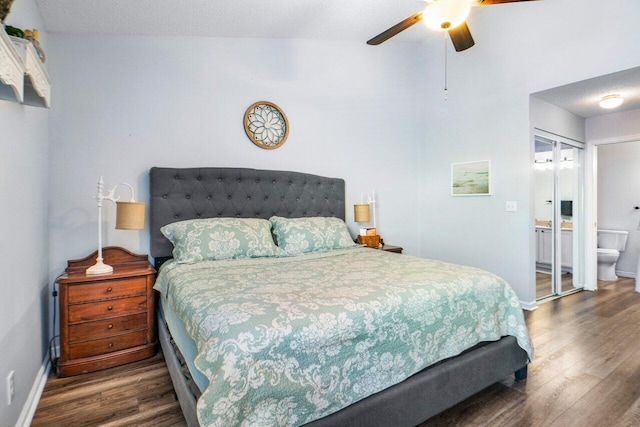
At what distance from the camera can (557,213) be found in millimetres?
3949

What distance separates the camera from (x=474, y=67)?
3910mm

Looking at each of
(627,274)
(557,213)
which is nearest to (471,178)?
(557,213)

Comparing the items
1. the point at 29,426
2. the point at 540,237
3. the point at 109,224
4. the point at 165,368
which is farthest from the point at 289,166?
the point at 540,237

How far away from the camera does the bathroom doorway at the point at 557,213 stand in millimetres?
3877

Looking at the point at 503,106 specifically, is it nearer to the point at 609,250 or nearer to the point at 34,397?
the point at 609,250

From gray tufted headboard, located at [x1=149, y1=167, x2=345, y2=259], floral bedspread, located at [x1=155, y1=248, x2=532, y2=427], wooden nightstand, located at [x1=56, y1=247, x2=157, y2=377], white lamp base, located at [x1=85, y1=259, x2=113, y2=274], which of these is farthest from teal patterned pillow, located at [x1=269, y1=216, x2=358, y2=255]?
white lamp base, located at [x1=85, y1=259, x2=113, y2=274]

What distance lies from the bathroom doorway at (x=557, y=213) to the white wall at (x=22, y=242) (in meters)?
4.41

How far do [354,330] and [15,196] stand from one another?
71.7 inches

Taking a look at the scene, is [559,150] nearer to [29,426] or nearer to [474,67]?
[474,67]

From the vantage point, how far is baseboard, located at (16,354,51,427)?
5.50 ft

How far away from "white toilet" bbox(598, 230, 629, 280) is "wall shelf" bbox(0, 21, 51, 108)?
248 inches

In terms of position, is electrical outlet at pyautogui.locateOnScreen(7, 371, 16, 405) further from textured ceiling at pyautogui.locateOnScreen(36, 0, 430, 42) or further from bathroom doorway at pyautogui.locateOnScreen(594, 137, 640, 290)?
bathroom doorway at pyautogui.locateOnScreen(594, 137, 640, 290)

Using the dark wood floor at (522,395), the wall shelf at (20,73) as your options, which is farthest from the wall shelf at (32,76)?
the dark wood floor at (522,395)

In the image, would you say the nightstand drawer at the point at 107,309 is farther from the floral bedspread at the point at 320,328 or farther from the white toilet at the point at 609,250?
the white toilet at the point at 609,250
